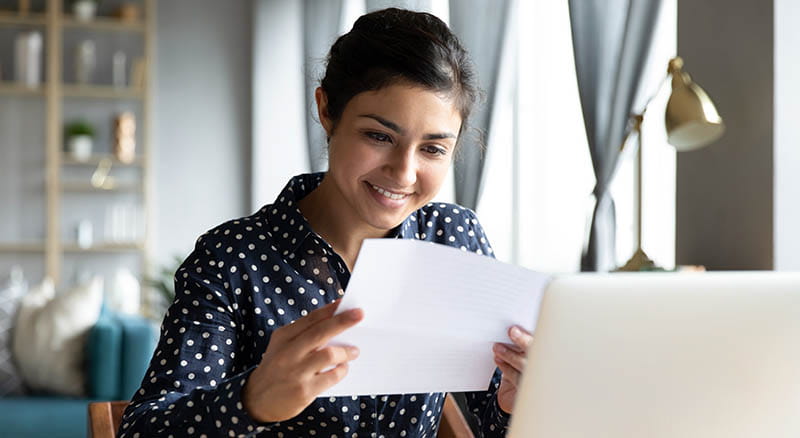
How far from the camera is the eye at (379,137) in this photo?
1.30 meters

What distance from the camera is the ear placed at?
1.42 m

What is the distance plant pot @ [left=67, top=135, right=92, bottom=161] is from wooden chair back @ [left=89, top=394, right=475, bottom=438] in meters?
4.33

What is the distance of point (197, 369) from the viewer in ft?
3.98

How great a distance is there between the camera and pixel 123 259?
5840mm

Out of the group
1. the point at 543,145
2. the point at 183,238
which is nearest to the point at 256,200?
the point at 183,238

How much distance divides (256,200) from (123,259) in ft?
2.88

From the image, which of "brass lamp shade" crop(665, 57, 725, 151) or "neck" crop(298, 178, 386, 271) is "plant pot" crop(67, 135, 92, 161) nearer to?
"brass lamp shade" crop(665, 57, 725, 151)

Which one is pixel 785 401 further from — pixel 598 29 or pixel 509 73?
pixel 509 73

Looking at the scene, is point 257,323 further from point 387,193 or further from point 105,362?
point 105,362

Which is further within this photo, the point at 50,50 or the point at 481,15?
the point at 50,50

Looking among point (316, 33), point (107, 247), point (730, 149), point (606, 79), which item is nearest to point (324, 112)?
point (730, 149)

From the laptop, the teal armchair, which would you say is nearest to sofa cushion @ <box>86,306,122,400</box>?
the teal armchair

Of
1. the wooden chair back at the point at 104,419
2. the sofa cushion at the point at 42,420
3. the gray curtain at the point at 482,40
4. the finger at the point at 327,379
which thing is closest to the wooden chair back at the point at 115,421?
the wooden chair back at the point at 104,419

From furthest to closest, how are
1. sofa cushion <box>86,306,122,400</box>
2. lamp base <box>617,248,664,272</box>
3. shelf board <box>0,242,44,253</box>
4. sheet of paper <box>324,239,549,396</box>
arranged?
shelf board <box>0,242,44,253</box> < sofa cushion <box>86,306,122,400</box> < lamp base <box>617,248,664,272</box> < sheet of paper <box>324,239,549,396</box>
